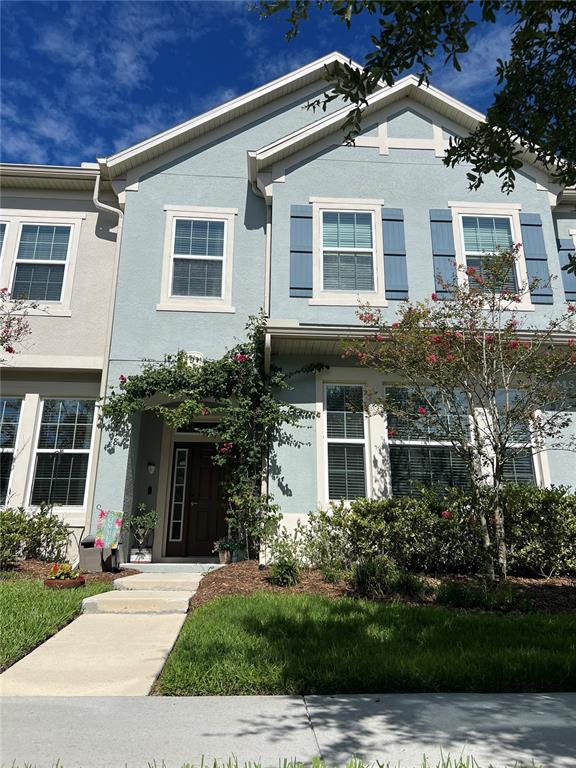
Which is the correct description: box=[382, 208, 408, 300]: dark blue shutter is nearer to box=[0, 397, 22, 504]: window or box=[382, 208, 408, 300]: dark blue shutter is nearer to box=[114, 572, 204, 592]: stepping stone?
box=[114, 572, 204, 592]: stepping stone

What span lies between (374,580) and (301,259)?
5446mm

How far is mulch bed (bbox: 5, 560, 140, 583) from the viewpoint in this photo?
25.0 feet

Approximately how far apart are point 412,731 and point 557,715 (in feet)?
3.10

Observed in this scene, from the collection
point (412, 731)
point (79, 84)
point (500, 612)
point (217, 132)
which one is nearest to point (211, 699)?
point (412, 731)

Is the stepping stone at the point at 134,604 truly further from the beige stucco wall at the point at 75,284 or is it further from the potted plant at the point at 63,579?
the beige stucco wall at the point at 75,284

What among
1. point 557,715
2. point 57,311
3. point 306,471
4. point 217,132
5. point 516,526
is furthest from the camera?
point 217,132

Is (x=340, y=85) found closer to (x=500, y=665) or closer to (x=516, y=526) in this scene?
(x=500, y=665)

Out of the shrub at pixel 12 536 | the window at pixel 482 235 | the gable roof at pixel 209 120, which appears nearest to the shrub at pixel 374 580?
the shrub at pixel 12 536

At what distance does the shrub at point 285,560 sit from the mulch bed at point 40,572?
7.04ft

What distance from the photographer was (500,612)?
19.1 feet

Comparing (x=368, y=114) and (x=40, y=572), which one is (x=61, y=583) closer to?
(x=40, y=572)

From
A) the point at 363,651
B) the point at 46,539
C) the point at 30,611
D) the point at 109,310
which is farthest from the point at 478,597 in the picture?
the point at 109,310

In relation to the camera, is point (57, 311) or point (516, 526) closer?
point (516, 526)

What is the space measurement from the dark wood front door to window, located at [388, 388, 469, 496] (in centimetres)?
349
